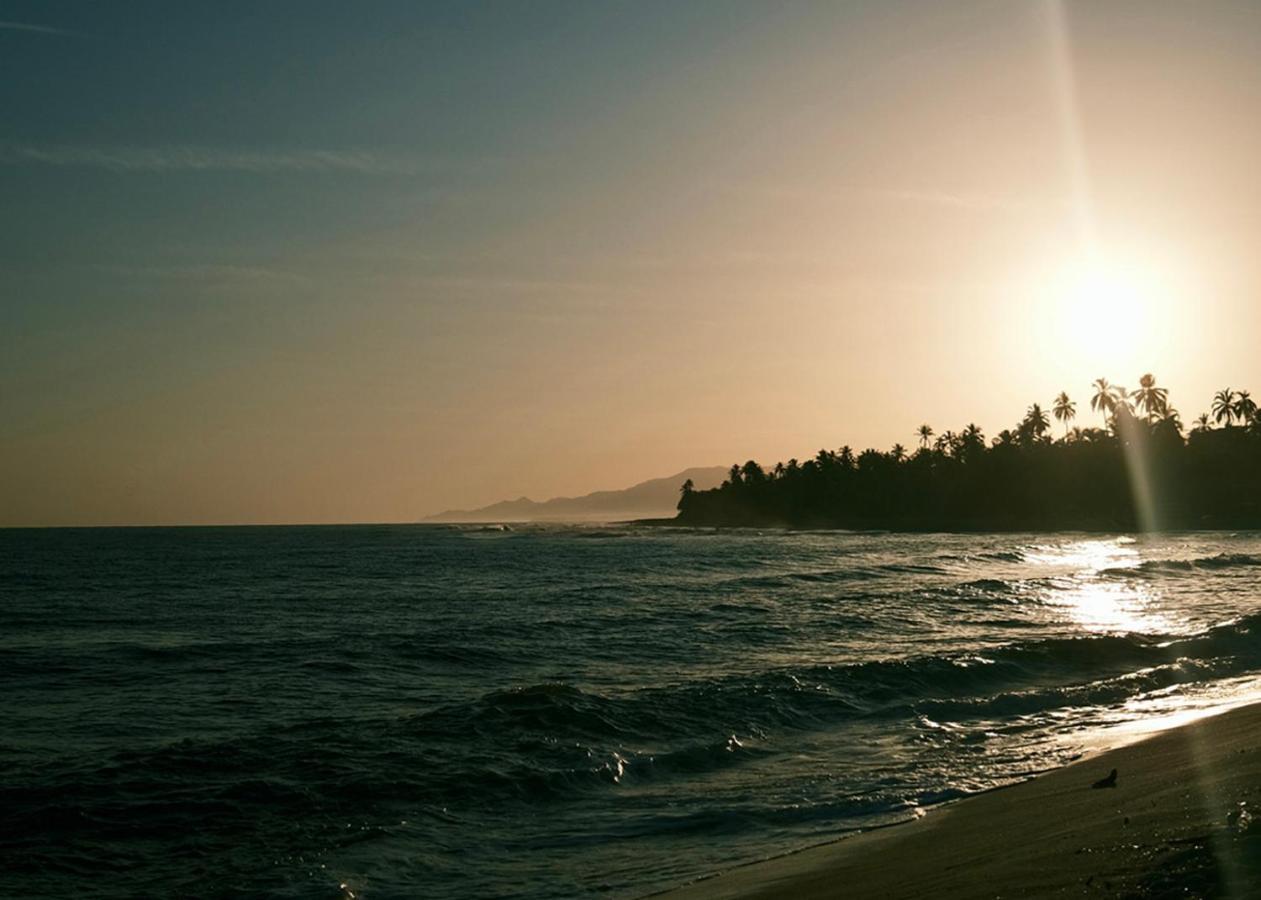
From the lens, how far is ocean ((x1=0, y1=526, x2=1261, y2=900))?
10203 mm

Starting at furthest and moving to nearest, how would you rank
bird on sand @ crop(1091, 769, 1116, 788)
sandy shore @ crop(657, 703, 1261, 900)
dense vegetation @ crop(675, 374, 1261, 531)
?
dense vegetation @ crop(675, 374, 1261, 531)
bird on sand @ crop(1091, 769, 1116, 788)
sandy shore @ crop(657, 703, 1261, 900)

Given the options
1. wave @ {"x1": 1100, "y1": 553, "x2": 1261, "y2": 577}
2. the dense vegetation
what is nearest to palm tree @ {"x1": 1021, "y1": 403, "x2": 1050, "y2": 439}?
the dense vegetation

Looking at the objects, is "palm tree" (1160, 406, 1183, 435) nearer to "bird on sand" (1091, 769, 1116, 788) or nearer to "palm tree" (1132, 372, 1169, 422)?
"palm tree" (1132, 372, 1169, 422)

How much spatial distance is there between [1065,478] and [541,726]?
122m

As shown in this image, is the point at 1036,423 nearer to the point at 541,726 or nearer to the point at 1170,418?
the point at 1170,418

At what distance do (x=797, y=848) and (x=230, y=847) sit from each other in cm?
614

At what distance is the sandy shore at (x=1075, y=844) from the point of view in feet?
20.2

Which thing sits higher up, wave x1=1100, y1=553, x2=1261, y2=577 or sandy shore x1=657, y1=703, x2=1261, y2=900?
sandy shore x1=657, y1=703, x2=1261, y2=900

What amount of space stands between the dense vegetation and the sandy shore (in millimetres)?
106154

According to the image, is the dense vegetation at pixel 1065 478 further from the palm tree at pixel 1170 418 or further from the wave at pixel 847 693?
the wave at pixel 847 693

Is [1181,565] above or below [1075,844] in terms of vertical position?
below

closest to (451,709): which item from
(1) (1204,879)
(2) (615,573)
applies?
(1) (1204,879)

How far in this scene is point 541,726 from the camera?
15633mm

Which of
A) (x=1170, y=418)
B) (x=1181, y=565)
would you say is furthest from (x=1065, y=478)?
(x=1181, y=565)
